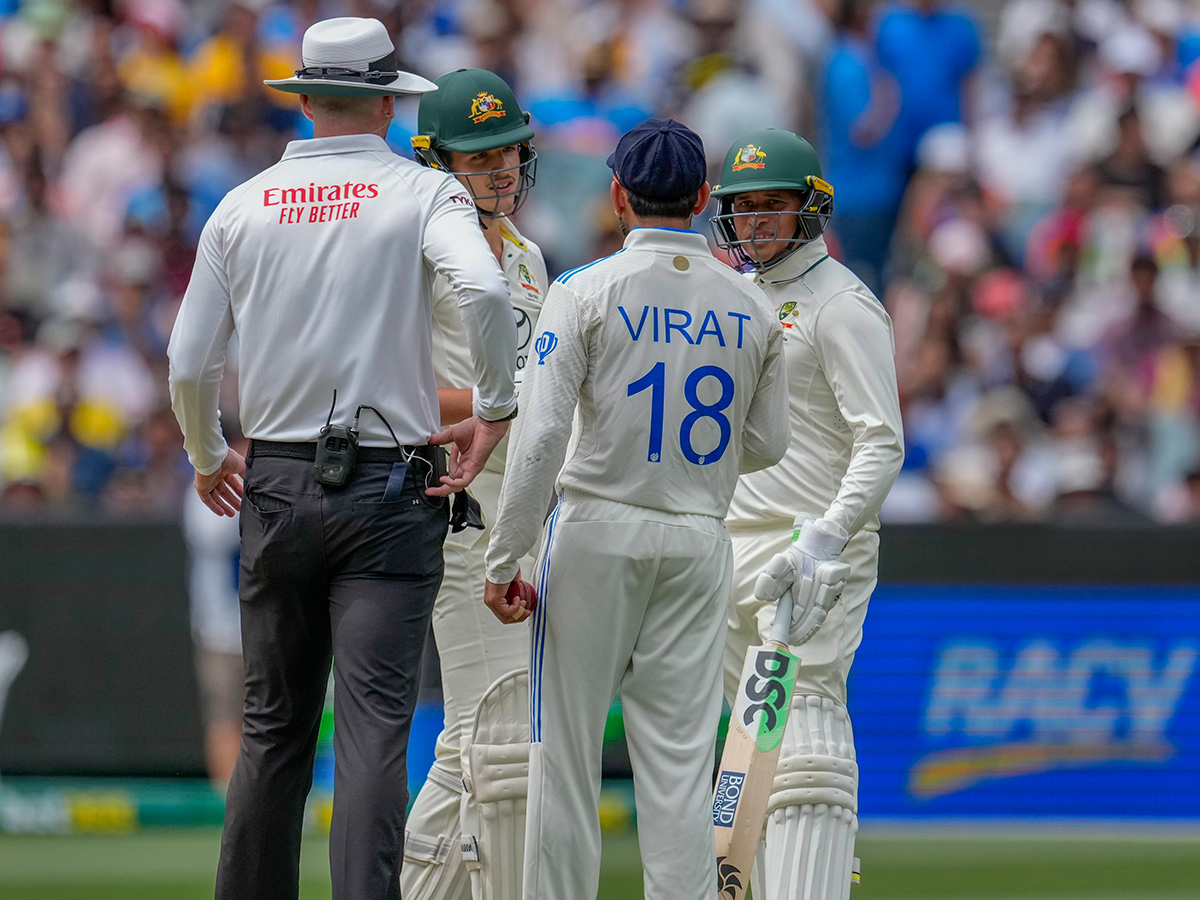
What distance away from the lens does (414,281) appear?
4.47 m

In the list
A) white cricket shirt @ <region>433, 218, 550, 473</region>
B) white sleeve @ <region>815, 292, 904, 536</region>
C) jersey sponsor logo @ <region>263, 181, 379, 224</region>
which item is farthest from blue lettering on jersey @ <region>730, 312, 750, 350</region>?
jersey sponsor logo @ <region>263, 181, 379, 224</region>

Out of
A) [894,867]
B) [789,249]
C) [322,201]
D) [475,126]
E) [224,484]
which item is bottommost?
[894,867]

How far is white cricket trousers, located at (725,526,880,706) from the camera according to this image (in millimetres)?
5125

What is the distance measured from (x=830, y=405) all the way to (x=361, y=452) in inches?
58.2

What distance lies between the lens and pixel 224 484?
4.77m

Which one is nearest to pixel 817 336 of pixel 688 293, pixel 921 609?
pixel 688 293

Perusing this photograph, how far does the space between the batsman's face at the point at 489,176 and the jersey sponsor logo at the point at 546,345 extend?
954 mm

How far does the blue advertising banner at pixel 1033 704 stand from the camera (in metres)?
8.23

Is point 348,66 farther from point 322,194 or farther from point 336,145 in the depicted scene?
point 322,194

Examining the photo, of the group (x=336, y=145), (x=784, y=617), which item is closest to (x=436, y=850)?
(x=784, y=617)

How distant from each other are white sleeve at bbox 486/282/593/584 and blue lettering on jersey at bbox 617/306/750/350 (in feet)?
0.38

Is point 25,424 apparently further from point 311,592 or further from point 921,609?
point 311,592

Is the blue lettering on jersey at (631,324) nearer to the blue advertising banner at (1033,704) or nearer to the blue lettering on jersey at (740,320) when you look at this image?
the blue lettering on jersey at (740,320)

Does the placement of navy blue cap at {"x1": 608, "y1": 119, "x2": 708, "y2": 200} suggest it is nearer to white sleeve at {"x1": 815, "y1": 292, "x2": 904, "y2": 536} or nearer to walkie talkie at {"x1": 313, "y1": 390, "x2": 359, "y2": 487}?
white sleeve at {"x1": 815, "y1": 292, "x2": 904, "y2": 536}
